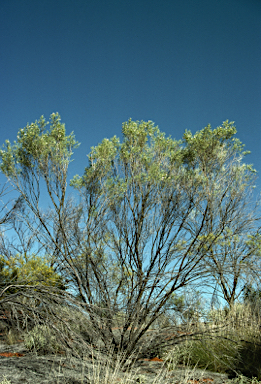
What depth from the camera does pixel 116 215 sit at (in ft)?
23.9

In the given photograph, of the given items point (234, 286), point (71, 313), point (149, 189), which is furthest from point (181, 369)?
point (234, 286)

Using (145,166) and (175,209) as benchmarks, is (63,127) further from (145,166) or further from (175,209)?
(175,209)

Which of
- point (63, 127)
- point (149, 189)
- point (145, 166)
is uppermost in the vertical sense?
point (63, 127)

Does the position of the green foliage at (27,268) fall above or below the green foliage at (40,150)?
below

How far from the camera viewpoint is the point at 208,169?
7477mm

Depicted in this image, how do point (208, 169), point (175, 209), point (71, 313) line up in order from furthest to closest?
point (208, 169) → point (175, 209) → point (71, 313)

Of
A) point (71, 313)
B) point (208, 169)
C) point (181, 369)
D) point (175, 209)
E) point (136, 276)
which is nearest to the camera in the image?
point (71, 313)

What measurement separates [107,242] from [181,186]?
2.34 metres

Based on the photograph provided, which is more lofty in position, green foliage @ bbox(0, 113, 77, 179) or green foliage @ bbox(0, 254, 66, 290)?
green foliage @ bbox(0, 113, 77, 179)

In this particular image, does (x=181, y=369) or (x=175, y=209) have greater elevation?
(x=175, y=209)

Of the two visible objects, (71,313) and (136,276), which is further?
(136,276)

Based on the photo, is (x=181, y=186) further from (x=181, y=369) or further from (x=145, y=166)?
(x=181, y=369)

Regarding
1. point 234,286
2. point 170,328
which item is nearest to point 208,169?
point 170,328

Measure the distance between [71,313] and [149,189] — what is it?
3.36 meters
